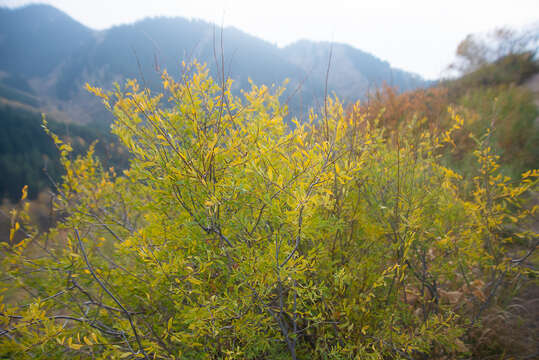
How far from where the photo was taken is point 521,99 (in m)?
7.28

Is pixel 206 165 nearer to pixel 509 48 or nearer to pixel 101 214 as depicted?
pixel 101 214

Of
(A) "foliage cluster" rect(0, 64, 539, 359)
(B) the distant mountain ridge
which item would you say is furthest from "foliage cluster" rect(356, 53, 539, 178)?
(B) the distant mountain ridge

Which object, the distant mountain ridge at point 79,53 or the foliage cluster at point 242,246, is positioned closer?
the foliage cluster at point 242,246

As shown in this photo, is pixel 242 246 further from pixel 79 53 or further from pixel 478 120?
pixel 79 53

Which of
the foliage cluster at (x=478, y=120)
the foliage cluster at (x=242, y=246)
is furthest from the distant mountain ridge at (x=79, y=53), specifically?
the foliage cluster at (x=242, y=246)

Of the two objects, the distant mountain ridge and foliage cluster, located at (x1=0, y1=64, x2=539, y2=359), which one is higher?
the distant mountain ridge

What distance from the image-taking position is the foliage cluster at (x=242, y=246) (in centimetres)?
129

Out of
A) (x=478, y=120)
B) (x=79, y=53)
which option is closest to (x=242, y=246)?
(x=478, y=120)

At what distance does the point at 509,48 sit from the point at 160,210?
23182mm

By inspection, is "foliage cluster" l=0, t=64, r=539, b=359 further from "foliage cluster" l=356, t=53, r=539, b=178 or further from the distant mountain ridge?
the distant mountain ridge

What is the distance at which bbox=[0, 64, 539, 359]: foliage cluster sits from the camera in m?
1.29

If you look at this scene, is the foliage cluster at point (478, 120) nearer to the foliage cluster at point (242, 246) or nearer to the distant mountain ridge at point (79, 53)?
the foliage cluster at point (242, 246)

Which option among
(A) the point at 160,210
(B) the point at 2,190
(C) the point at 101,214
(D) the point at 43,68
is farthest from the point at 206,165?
(D) the point at 43,68

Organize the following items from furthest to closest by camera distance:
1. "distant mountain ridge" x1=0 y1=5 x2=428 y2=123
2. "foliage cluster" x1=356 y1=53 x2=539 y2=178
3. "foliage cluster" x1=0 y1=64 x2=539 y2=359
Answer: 1. "distant mountain ridge" x1=0 y1=5 x2=428 y2=123
2. "foliage cluster" x1=356 y1=53 x2=539 y2=178
3. "foliage cluster" x1=0 y1=64 x2=539 y2=359
